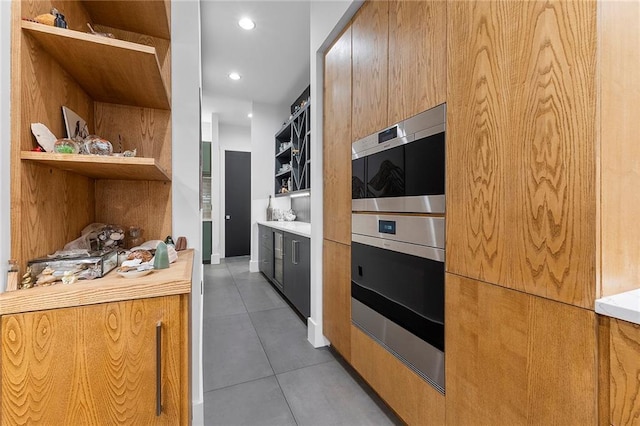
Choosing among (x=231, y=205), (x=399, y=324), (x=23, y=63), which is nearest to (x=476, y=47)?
(x=399, y=324)

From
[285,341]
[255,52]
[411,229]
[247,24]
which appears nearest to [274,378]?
[285,341]

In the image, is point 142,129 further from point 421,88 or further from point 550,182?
point 550,182

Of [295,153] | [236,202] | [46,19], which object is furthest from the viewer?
[236,202]

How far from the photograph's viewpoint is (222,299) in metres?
3.55

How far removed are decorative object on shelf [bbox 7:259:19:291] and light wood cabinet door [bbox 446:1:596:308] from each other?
140 cm

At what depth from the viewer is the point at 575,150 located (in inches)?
30.5

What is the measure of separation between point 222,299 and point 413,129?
123 inches

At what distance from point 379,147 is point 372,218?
417 mm

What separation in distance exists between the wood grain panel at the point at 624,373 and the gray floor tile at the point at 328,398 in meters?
1.12

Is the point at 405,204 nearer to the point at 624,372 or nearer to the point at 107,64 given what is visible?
the point at 624,372

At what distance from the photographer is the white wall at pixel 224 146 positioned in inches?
238

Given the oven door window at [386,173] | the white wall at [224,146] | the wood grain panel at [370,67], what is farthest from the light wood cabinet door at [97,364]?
the white wall at [224,146]

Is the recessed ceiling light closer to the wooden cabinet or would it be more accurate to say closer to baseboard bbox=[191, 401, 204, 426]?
baseboard bbox=[191, 401, 204, 426]

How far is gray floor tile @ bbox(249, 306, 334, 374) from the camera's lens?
2.16 meters
